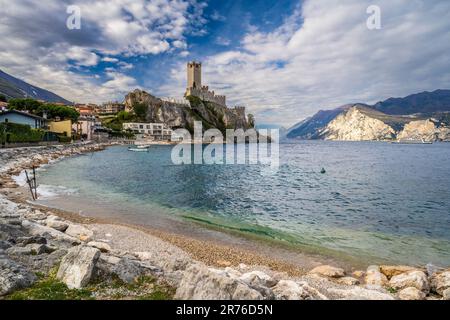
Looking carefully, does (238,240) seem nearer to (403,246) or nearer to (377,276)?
(377,276)

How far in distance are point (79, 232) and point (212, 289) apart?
12601mm

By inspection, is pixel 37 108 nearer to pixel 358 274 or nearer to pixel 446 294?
pixel 358 274

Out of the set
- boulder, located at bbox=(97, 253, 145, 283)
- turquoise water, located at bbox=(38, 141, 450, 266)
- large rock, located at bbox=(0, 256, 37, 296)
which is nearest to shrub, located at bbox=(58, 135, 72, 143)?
turquoise water, located at bbox=(38, 141, 450, 266)

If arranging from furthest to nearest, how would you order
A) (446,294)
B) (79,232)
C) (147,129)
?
1. (147,129)
2. (79,232)
3. (446,294)

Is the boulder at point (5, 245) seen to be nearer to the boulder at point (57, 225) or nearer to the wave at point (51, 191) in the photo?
the boulder at point (57, 225)

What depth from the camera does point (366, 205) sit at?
29.4m

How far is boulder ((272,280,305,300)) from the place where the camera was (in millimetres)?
8123

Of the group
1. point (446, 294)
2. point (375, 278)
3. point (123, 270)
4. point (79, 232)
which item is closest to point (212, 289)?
point (123, 270)

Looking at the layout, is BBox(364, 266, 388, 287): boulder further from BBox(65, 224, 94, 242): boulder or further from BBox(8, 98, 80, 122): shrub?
BBox(8, 98, 80, 122): shrub

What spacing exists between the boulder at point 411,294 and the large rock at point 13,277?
40.7 feet

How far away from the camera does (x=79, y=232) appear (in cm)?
1627

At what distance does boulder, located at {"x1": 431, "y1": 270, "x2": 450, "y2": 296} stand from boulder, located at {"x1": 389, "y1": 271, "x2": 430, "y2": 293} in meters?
0.27
